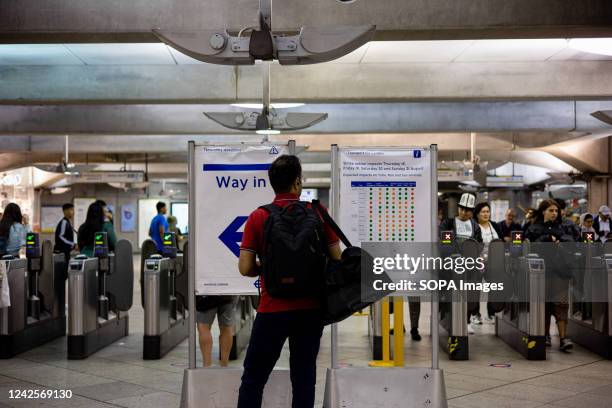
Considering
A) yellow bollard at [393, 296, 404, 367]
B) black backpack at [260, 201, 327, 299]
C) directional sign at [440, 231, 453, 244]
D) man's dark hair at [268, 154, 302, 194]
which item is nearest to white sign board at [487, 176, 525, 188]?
directional sign at [440, 231, 453, 244]

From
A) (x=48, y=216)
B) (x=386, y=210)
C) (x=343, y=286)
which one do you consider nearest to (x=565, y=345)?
(x=386, y=210)

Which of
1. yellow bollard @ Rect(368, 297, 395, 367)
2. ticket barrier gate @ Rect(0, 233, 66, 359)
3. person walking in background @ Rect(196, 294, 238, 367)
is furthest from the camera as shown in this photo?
ticket barrier gate @ Rect(0, 233, 66, 359)

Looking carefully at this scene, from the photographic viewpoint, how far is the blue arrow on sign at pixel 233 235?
4.73 meters

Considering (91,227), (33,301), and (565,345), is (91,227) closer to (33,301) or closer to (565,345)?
(33,301)

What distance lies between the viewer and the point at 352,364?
7.34 meters

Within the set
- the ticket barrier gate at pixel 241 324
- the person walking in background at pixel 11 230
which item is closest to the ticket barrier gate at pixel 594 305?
the ticket barrier gate at pixel 241 324

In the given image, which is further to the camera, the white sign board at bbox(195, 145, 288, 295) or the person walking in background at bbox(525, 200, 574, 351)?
the person walking in background at bbox(525, 200, 574, 351)

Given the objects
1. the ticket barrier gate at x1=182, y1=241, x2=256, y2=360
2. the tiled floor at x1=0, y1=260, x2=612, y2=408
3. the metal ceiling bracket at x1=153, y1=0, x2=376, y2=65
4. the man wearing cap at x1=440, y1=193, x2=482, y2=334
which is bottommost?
the tiled floor at x1=0, y1=260, x2=612, y2=408

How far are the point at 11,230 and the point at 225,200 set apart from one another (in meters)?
6.08

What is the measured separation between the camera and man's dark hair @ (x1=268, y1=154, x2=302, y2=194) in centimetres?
385

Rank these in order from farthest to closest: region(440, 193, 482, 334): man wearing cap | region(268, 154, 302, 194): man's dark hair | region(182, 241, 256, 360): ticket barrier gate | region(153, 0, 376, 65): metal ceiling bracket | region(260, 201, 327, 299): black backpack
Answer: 1. region(440, 193, 482, 334): man wearing cap
2. region(182, 241, 256, 360): ticket barrier gate
3. region(153, 0, 376, 65): metal ceiling bracket
4. region(268, 154, 302, 194): man's dark hair
5. region(260, 201, 327, 299): black backpack

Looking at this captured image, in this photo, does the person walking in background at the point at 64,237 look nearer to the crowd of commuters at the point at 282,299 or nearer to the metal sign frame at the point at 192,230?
the crowd of commuters at the point at 282,299

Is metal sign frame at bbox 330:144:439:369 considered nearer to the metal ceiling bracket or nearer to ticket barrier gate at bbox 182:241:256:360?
the metal ceiling bracket

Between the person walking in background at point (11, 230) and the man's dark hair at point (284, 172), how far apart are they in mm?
6206
